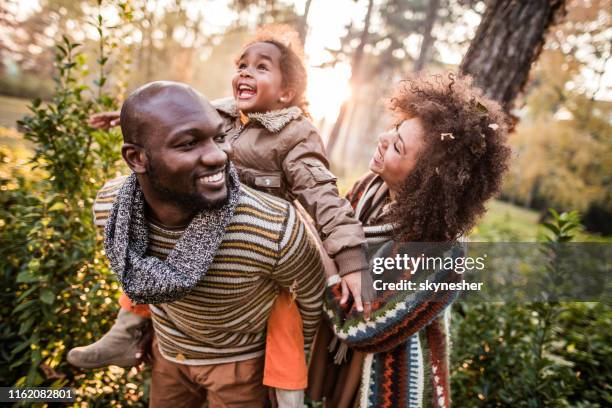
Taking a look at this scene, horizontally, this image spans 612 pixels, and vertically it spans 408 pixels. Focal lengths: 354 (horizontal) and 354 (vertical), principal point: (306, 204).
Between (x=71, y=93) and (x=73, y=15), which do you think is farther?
(x=73, y=15)

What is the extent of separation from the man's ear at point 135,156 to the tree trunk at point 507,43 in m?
2.54

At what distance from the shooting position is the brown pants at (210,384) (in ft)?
5.24

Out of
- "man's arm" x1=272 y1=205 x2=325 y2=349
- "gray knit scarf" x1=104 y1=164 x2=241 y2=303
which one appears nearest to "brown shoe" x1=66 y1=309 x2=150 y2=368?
"gray knit scarf" x1=104 y1=164 x2=241 y2=303

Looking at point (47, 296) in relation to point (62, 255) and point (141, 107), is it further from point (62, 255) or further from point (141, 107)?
point (141, 107)

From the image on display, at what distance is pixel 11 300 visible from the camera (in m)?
2.37

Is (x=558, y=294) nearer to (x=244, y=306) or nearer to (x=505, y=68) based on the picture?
(x=505, y=68)

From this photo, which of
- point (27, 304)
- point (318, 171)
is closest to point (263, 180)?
point (318, 171)

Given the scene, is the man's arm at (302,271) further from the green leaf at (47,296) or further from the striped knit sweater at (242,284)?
the green leaf at (47,296)

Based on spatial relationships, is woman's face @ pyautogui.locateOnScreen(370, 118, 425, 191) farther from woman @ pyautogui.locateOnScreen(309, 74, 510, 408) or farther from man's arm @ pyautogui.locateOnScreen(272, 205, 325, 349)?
man's arm @ pyautogui.locateOnScreen(272, 205, 325, 349)

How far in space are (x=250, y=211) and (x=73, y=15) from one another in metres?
14.8

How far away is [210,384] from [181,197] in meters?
0.92

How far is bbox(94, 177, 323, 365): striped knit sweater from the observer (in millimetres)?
1339

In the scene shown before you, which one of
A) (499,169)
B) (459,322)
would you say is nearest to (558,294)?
(459,322)

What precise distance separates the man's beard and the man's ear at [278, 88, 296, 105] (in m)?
1.07
